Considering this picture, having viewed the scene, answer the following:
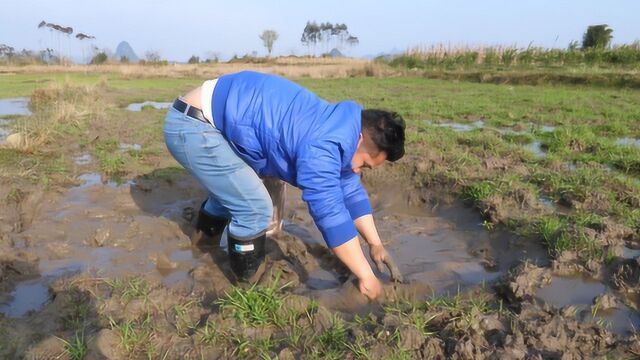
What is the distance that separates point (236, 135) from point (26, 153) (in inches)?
192

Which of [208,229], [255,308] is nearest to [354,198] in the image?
[255,308]

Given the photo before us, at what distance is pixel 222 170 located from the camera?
288 centimetres

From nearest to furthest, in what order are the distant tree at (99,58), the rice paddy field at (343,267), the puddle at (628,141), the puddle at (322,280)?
1. the rice paddy field at (343,267)
2. the puddle at (322,280)
3. the puddle at (628,141)
4. the distant tree at (99,58)

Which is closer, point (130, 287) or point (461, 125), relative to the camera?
point (130, 287)

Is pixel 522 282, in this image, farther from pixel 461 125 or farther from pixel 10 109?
pixel 10 109

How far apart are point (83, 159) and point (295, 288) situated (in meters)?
4.40

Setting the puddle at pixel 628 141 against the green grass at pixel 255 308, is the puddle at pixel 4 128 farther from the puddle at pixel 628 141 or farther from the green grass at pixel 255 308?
the puddle at pixel 628 141

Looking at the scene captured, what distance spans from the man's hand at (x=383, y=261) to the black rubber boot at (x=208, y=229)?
1.21 metres

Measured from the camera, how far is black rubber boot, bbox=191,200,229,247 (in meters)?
3.66

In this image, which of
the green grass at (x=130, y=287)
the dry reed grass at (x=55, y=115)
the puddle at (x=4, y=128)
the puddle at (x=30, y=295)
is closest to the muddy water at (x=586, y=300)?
the green grass at (x=130, y=287)

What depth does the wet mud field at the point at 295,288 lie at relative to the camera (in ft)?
7.25

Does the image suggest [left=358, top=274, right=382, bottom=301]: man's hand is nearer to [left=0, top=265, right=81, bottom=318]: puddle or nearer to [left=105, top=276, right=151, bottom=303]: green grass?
[left=105, top=276, right=151, bottom=303]: green grass

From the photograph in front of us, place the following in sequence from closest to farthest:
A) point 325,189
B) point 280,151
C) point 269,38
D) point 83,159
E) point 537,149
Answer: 1. point 325,189
2. point 280,151
3. point 83,159
4. point 537,149
5. point 269,38

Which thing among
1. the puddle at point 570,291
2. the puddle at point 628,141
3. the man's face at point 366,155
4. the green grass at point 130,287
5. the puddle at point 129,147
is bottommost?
the puddle at point 570,291
